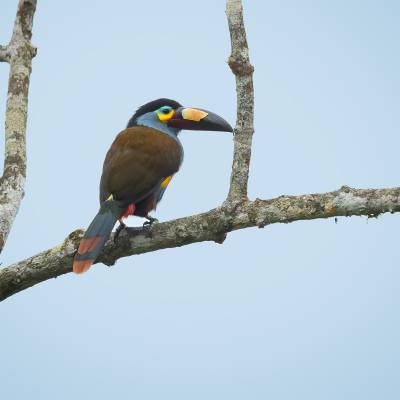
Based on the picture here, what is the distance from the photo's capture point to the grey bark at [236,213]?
3.79m

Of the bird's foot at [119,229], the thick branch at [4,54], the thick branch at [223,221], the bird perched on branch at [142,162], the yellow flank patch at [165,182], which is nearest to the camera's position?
the thick branch at [223,221]

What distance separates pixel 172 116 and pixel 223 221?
8.27 ft

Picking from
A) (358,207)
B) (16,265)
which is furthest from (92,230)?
(358,207)

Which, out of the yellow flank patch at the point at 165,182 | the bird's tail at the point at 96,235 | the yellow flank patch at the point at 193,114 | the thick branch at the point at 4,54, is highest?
the yellow flank patch at the point at 193,114

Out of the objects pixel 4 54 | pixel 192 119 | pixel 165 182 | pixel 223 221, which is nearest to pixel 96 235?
pixel 223 221

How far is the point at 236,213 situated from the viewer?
13.0 feet

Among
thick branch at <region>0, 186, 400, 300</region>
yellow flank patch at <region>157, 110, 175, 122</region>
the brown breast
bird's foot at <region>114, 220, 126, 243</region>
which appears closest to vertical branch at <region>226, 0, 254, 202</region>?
thick branch at <region>0, 186, 400, 300</region>

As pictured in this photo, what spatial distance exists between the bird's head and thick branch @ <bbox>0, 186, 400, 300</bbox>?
222cm

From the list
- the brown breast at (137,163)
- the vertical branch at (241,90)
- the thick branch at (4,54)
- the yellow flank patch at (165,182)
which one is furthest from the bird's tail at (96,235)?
the thick branch at (4,54)

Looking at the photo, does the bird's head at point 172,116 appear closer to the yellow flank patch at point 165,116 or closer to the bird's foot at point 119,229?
the yellow flank patch at point 165,116

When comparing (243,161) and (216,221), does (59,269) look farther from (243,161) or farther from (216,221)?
(243,161)

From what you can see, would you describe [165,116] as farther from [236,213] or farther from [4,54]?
[236,213]

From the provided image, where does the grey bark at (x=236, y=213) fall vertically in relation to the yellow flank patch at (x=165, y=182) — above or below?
below

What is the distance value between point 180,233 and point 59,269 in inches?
29.4
